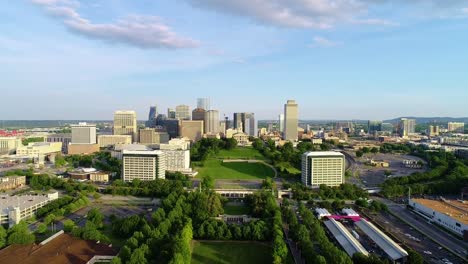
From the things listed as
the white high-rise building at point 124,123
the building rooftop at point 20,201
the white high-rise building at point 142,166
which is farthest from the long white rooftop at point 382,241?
the white high-rise building at point 124,123

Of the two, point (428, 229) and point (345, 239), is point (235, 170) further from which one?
point (345, 239)

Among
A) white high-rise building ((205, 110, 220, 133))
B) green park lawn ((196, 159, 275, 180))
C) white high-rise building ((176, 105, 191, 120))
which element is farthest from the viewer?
white high-rise building ((176, 105, 191, 120))

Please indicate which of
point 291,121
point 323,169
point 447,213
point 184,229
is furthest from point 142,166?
point 291,121

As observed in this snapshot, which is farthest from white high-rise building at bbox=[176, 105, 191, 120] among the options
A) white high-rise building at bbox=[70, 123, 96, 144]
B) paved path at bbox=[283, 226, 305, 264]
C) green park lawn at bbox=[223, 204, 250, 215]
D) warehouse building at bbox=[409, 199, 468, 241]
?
paved path at bbox=[283, 226, 305, 264]

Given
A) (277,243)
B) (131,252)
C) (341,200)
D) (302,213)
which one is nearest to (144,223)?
(131,252)

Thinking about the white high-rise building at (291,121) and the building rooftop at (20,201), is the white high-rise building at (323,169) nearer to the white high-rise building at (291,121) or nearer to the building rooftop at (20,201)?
the building rooftop at (20,201)

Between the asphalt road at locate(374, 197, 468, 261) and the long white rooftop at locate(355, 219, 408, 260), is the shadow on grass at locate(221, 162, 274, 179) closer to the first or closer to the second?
the asphalt road at locate(374, 197, 468, 261)
